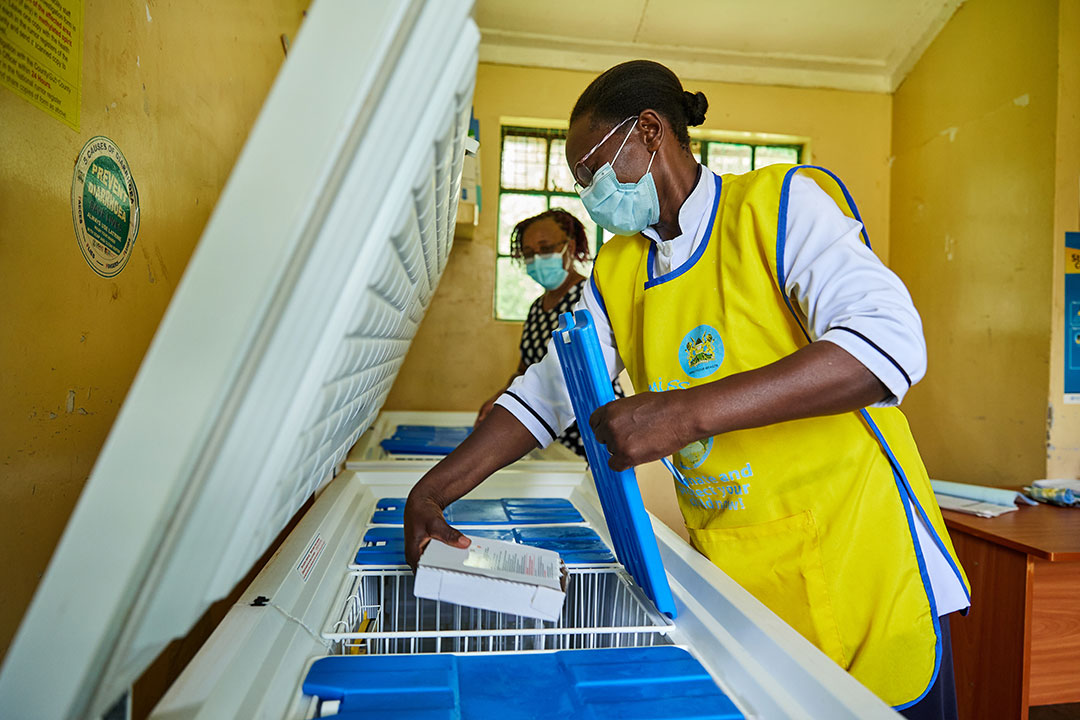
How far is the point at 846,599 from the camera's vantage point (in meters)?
1.01

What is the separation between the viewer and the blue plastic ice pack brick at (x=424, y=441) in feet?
7.07

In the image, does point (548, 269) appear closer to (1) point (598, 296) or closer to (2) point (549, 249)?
(2) point (549, 249)

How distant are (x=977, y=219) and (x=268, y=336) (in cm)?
A: 427

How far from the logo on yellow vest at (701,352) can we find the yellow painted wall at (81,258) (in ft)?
2.97

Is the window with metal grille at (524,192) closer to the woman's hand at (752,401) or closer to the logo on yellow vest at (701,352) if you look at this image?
the logo on yellow vest at (701,352)

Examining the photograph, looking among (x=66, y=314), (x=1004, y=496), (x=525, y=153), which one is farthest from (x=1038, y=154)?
(x=66, y=314)

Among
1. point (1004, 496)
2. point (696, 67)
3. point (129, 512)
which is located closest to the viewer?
point (129, 512)

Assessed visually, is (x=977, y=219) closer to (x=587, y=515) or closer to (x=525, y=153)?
(x=525, y=153)

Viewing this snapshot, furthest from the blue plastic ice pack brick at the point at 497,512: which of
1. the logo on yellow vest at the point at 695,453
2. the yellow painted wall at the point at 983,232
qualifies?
the yellow painted wall at the point at 983,232

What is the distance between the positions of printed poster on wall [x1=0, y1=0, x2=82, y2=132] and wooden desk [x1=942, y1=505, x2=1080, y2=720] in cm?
247

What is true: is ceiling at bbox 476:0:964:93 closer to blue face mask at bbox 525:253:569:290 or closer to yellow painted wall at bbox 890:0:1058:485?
yellow painted wall at bbox 890:0:1058:485

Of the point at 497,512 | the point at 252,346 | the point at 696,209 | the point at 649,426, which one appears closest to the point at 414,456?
the point at 497,512

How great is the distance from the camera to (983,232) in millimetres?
3652

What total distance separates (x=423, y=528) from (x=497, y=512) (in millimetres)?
407
